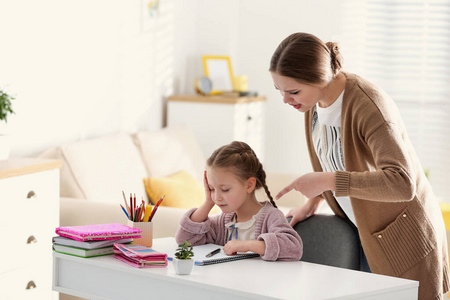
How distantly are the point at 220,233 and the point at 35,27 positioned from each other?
5.23 feet

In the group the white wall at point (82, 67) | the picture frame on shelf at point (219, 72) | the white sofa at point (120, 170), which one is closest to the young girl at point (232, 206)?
the white sofa at point (120, 170)

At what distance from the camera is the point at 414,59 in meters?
4.77

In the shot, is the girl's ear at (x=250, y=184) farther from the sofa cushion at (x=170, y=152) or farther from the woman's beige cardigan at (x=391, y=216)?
the sofa cushion at (x=170, y=152)

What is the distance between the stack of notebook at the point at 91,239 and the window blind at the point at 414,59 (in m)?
3.30

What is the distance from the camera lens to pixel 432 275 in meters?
1.90

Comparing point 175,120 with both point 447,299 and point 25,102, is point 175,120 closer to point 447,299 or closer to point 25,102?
point 25,102

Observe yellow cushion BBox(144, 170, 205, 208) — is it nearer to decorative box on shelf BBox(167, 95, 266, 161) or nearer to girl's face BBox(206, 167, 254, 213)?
decorative box on shelf BBox(167, 95, 266, 161)

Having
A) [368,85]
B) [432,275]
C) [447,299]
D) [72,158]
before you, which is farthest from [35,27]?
[447,299]

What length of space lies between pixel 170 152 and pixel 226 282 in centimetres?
246

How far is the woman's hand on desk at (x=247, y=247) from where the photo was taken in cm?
184

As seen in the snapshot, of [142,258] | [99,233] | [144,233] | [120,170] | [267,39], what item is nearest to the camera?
[142,258]

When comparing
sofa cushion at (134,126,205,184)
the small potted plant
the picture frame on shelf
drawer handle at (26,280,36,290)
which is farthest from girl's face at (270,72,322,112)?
the picture frame on shelf

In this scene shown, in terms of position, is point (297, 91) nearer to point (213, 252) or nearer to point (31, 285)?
point (213, 252)

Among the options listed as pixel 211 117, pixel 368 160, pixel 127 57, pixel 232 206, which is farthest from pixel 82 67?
pixel 368 160
